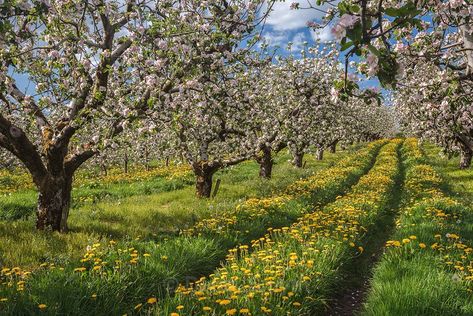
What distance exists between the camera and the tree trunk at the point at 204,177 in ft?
57.4

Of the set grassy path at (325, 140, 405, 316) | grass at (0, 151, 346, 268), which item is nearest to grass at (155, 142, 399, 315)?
grassy path at (325, 140, 405, 316)

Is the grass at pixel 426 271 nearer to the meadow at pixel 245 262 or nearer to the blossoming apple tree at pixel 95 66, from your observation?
the meadow at pixel 245 262

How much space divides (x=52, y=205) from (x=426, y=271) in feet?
28.8

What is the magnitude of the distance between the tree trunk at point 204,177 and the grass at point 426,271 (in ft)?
28.0

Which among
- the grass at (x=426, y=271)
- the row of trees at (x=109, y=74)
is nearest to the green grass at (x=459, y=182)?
the grass at (x=426, y=271)

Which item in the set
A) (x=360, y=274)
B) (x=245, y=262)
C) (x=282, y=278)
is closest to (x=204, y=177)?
(x=360, y=274)

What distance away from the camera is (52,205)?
10.7 meters

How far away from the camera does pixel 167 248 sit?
27.2 ft

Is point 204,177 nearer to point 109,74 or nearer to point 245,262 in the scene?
point 109,74

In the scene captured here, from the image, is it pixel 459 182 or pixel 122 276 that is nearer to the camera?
pixel 122 276

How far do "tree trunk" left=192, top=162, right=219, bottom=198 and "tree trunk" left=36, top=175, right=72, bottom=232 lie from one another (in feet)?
23.9

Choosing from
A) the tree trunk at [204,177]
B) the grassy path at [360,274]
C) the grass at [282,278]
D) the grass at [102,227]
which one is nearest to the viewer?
the grass at [282,278]

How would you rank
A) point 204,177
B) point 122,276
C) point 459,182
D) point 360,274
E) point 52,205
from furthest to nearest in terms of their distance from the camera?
point 459,182 < point 204,177 < point 52,205 < point 360,274 < point 122,276

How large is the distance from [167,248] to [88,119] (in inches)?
154
